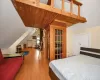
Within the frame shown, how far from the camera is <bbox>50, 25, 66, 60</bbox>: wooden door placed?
3389 mm

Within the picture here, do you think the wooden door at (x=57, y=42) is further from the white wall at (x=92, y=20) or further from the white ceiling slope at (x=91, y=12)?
the white ceiling slope at (x=91, y=12)

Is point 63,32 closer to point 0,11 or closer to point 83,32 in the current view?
point 83,32

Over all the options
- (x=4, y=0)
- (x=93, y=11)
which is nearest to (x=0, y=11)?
(x=4, y=0)

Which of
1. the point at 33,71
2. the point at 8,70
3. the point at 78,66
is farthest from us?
the point at 33,71

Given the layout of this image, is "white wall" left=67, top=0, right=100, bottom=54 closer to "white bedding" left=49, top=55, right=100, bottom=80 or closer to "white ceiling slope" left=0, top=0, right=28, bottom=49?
"white bedding" left=49, top=55, right=100, bottom=80

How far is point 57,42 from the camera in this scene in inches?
142

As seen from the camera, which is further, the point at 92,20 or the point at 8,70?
the point at 92,20

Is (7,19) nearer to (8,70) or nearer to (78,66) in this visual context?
(8,70)

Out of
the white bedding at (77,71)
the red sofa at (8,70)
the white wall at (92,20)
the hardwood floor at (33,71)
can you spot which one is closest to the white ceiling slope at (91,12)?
the white wall at (92,20)

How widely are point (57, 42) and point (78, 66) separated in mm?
Answer: 1783

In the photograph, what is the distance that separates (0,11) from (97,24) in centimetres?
299

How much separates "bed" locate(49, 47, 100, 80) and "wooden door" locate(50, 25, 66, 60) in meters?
0.87

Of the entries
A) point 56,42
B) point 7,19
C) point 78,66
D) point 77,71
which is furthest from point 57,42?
point 7,19

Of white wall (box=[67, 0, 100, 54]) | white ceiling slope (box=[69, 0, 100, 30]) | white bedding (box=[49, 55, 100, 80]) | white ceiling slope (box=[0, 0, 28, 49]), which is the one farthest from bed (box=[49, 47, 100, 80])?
white ceiling slope (box=[0, 0, 28, 49])
